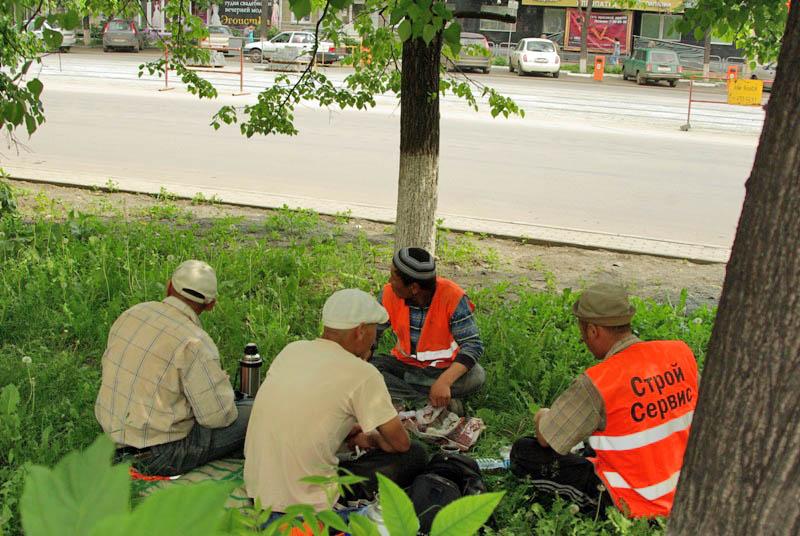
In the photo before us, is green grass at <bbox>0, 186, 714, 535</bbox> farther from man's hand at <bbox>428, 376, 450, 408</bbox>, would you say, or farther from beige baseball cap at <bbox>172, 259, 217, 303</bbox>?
beige baseball cap at <bbox>172, 259, 217, 303</bbox>

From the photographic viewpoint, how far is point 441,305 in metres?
5.32

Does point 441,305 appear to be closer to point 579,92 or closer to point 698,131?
point 698,131

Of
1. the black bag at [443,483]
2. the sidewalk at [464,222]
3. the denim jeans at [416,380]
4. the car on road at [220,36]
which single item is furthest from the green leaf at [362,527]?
the car on road at [220,36]

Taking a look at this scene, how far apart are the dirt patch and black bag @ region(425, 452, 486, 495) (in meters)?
3.47

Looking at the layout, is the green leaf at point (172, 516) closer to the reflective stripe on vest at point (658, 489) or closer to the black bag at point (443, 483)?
the black bag at point (443, 483)

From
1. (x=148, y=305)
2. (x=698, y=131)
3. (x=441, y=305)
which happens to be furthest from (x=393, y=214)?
(x=698, y=131)

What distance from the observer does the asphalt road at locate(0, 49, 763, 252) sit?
11078 millimetres

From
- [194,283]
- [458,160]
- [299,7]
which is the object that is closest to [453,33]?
[299,7]

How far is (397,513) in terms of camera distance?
1.15 metres

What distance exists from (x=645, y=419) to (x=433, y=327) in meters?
1.87

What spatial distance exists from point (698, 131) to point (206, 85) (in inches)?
545

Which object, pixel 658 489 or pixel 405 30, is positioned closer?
pixel 658 489

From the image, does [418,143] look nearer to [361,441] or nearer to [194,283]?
[194,283]

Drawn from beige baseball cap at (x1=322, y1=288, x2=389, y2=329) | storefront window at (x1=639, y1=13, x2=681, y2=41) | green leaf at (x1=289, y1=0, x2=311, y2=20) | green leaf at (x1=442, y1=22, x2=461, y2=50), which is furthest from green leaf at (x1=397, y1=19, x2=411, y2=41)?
storefront window at (x1=639, y1=13, x2=681, y2=41)
